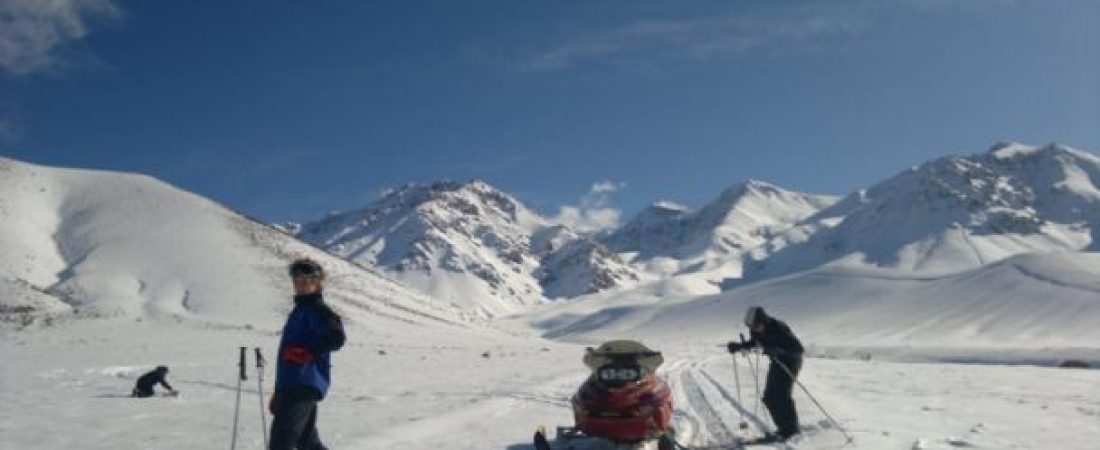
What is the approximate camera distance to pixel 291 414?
9.63 m

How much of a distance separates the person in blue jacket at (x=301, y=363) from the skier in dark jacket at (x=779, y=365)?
781 cm

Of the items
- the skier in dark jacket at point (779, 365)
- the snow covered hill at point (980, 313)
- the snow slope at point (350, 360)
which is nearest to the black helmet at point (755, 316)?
the skier in dark jacket at point (779, 365)

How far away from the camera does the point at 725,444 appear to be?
14414mm

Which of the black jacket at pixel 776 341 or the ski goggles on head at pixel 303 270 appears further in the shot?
the black jacket at pixel 776 341

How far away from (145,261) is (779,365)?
92.9 m

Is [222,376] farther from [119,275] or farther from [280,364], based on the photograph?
[119,275]

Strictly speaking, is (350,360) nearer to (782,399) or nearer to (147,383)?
(147,383)

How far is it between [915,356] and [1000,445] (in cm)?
9024

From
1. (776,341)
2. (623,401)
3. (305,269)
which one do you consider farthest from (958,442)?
(305,269)

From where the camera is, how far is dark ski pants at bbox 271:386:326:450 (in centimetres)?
956

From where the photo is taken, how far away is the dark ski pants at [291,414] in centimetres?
956

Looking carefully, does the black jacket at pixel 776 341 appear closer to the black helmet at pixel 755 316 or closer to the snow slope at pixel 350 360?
the black helmet at pixel 755 316

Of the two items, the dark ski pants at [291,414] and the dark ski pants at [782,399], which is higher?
the dark ski pants at [291,414]

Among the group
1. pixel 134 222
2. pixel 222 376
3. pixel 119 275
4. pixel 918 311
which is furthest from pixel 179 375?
pixel 918 311
